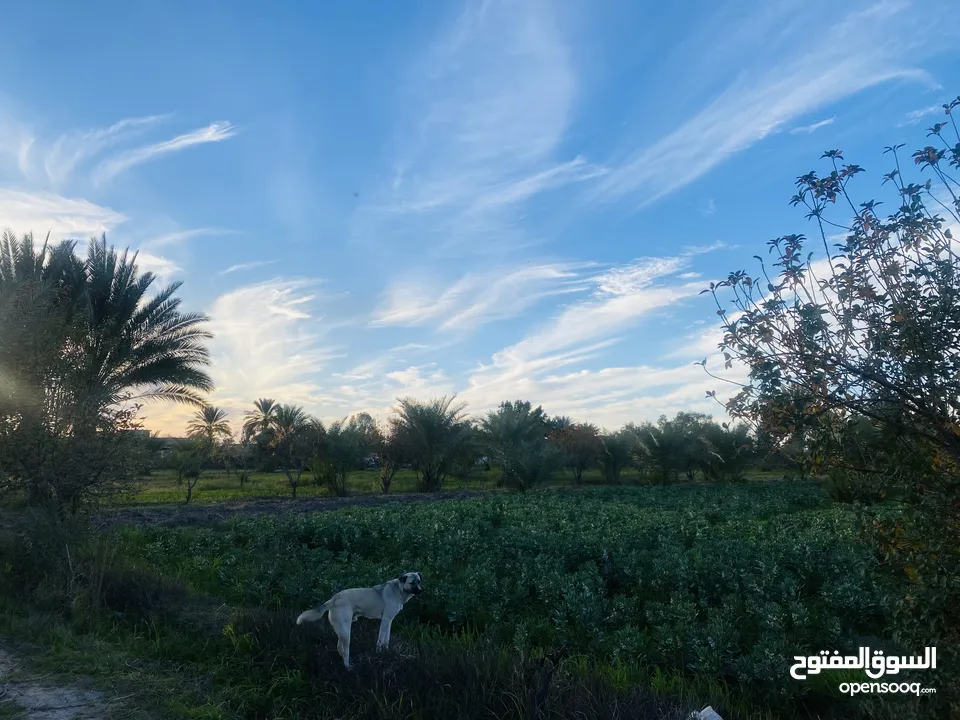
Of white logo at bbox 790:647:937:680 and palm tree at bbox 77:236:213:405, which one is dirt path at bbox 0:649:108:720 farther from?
palm tree at bbox 77:236:213:405

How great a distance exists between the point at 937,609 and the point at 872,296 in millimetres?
1619

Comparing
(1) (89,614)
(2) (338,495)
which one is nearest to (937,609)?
(1) (89,614)

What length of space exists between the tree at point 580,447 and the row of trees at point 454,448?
903 mm

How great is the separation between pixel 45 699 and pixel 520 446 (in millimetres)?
23588

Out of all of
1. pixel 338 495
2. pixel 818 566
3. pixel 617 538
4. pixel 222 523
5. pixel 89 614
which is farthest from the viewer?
pixel 338 495

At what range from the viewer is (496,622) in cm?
695

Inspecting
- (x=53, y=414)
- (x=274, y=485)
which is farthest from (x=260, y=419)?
(x=53, y=414)

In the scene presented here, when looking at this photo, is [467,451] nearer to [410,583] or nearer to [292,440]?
[292,440]

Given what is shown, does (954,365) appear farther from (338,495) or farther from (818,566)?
(338,495)

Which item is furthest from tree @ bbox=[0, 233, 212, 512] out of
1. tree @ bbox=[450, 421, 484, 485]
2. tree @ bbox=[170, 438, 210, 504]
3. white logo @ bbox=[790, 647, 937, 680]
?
tree @ bbox=[450, 421, 484, 485]

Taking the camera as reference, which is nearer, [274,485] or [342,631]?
[342,631]

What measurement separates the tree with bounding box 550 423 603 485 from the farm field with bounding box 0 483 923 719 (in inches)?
929

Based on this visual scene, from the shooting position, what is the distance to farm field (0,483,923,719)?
4875mm

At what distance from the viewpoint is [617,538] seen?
32.3 ft
